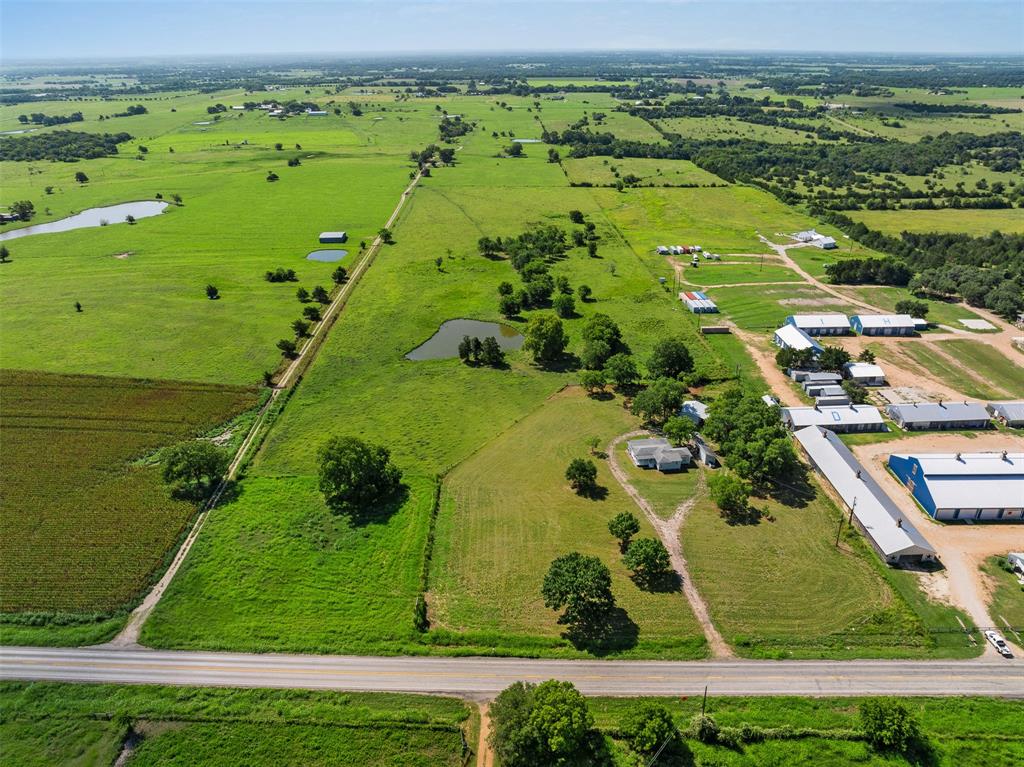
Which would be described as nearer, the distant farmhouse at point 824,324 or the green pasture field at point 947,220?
the distant farmhouse at point 824,324

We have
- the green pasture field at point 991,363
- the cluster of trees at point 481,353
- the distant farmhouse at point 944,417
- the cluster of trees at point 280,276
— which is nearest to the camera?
the distant farmhouse at point 944,417

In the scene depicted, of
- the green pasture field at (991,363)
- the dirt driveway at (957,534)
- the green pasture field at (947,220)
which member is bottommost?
the dirt driveway at (957,534)

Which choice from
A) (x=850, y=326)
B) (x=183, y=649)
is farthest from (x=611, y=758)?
(x=850, y=326)

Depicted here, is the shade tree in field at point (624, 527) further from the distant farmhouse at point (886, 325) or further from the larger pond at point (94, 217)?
the larger pond at point (94, 217)

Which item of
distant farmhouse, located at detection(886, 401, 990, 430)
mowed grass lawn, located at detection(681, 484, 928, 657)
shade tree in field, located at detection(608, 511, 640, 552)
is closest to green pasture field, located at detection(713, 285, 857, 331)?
distant farmhouse, located at detection(886, 401, 990, 430)

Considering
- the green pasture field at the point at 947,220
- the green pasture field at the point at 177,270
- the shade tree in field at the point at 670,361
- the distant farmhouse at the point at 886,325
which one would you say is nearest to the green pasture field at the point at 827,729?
the shade tree in field at the point at 670,361

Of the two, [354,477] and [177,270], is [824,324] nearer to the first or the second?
[354,477]

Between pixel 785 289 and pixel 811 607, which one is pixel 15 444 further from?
pixel 785 289
